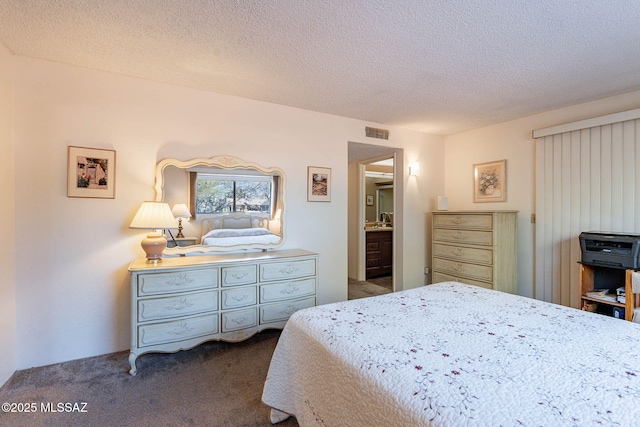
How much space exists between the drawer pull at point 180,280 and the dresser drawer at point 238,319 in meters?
0.42

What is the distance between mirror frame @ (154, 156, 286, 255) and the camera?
2664mm

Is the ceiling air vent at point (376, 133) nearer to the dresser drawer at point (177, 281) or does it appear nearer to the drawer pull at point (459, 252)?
the drawer pull at point (459, 252)

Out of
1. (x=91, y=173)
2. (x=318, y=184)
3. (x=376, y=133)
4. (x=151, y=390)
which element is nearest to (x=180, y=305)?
(x=151, y=390)

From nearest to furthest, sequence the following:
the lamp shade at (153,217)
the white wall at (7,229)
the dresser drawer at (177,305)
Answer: the white wall at (7,229)
the dresser drawer at (177,305)
the lamp shade at (153,217)

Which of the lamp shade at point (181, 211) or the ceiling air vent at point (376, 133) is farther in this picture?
the ceiling air vent at point (376, 133)

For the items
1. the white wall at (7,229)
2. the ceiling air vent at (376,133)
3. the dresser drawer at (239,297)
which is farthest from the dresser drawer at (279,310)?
the ceiling air vent at (376,133)

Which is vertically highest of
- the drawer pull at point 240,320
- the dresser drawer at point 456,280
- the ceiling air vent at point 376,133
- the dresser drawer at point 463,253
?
the ceiling air vent at point 376,133

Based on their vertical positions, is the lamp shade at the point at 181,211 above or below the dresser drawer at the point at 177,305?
above

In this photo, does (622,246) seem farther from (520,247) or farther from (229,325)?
(229,325)

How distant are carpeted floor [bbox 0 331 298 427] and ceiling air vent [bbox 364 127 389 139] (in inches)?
109

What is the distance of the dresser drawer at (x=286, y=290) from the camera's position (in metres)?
2.71

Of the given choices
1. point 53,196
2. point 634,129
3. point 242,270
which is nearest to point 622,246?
point 634,129

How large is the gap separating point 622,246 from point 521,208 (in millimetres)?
1168

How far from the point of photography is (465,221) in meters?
3.55
